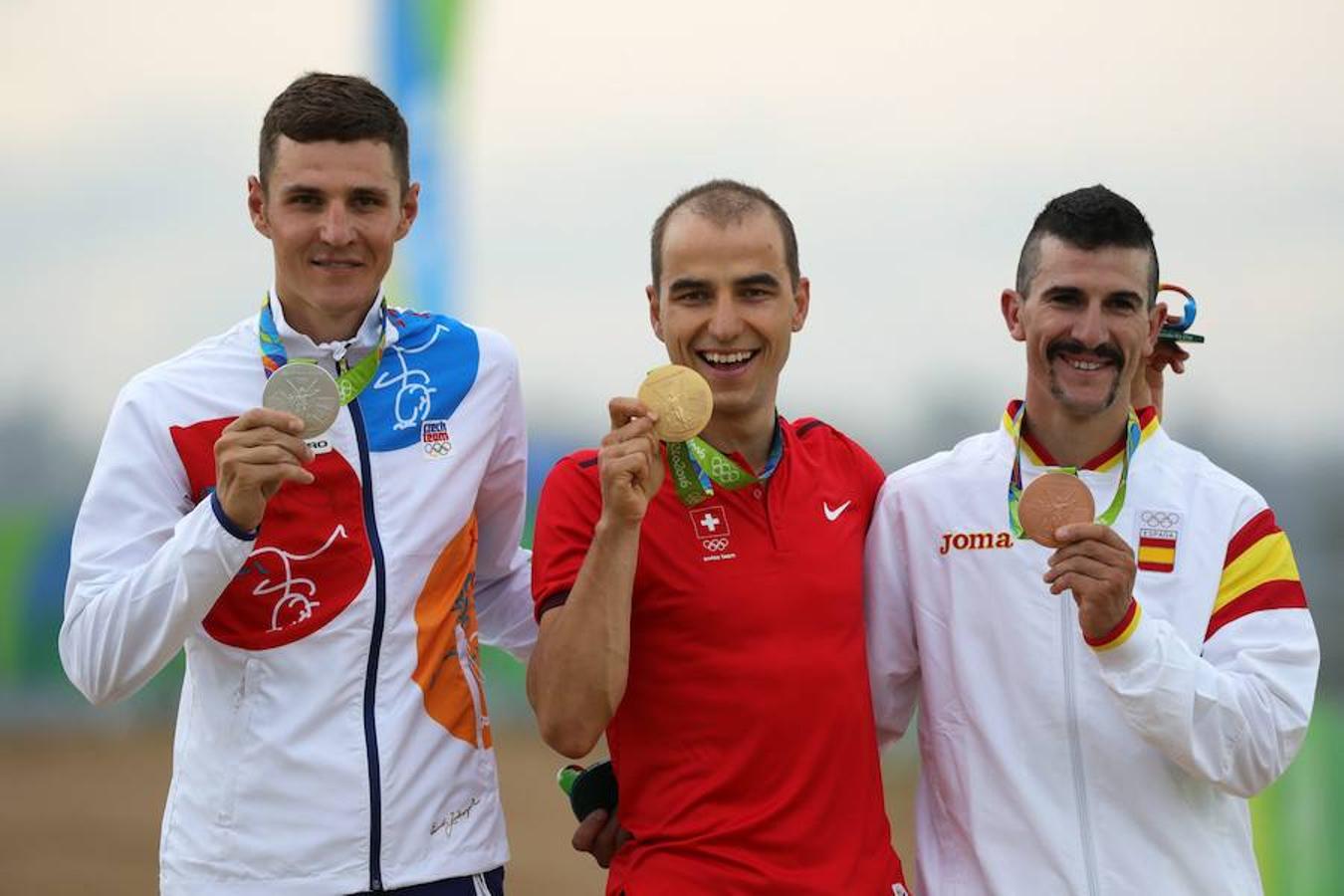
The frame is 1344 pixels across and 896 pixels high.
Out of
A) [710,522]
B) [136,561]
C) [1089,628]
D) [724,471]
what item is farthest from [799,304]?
[136,561]

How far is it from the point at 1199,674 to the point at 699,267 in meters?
1.27

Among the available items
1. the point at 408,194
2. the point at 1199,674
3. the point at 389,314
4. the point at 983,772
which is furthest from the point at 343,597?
the point at 1199,674

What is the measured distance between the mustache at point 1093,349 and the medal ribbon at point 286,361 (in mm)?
1448

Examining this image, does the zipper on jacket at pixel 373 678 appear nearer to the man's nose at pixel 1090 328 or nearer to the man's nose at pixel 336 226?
the man's nose at pixel 336 226

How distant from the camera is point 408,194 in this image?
11.9 ft

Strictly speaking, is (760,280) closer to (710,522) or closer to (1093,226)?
(710,522)

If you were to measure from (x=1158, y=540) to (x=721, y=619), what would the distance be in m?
0.92

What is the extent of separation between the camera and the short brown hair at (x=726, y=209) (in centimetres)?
338

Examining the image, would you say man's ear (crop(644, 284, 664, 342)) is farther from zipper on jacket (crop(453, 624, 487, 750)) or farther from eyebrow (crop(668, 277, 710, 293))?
A: zipper on jacket (crop(453, 624, 487, 750))

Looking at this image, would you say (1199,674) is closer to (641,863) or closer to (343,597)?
(641,863)

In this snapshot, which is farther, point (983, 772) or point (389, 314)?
point (389, 314)

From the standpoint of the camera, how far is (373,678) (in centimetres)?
327

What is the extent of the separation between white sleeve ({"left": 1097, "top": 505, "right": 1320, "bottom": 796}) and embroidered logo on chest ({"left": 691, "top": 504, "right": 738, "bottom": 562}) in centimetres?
76

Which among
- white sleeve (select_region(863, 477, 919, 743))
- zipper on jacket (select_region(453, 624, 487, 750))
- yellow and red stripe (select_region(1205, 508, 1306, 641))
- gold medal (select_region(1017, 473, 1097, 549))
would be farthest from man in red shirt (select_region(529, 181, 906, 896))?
yellow and red stripe (select_region(1205, 508, 1306, 641))
